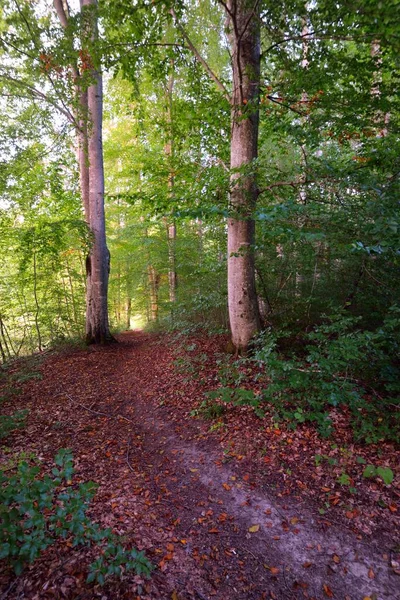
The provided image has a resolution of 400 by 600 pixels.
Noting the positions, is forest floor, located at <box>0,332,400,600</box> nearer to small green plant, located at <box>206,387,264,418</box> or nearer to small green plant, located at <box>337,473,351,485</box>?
small green plant, located at <box>337,473,351,485</box>

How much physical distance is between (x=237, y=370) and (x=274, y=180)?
12.0 ft

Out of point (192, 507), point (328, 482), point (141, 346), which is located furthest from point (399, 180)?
point (141, 346)

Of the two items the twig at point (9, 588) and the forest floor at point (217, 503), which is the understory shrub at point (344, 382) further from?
the twig at point (9, 588)

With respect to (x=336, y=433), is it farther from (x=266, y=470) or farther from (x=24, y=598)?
(x=24, y=598)

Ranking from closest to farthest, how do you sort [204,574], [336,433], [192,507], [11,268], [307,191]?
[204,574]
[192,507]
[336,433]
[307,191]
[11,268]

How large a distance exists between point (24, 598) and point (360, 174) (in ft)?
17.4

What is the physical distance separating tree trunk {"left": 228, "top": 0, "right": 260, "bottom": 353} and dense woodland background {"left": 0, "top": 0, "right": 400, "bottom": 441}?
0.13m

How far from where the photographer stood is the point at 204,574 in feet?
8.20

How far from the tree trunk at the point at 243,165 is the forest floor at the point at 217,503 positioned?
2044 mm

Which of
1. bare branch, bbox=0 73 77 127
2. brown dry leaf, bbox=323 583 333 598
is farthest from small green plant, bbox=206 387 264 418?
bare branch, bbox=0 73 77 127

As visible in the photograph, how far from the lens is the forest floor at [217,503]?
2348mm

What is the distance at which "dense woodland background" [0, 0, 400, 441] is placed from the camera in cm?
391

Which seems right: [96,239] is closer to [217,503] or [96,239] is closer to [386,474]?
[217,503]

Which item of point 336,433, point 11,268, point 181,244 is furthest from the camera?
point 11,268
